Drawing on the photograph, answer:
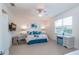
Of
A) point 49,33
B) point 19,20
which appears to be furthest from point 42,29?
Answer: point 19,20

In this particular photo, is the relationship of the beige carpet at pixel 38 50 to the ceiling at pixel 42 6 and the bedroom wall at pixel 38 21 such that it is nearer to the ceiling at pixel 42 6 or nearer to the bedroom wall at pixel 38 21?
the ceiling at pixel 42 6

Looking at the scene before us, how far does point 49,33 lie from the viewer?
8.87 meters

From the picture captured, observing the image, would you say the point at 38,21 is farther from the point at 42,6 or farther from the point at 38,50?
the point at 38,50

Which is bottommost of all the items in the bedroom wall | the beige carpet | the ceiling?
the beige carpet

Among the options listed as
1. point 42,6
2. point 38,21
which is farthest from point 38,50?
point 38,21

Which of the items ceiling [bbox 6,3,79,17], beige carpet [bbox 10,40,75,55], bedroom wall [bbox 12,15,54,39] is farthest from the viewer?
bedroom wall [bbox 12,15,54,39]

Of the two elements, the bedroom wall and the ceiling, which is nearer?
the ceiling

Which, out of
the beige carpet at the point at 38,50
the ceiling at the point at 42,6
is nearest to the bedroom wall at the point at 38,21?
the ceiling at the point at 42,6

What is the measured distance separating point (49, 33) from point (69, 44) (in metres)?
4.13

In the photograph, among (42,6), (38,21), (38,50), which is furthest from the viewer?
(38,21)

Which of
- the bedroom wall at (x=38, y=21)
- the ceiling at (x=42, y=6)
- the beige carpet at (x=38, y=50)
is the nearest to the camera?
the beige carpet at (x=38, y=50)

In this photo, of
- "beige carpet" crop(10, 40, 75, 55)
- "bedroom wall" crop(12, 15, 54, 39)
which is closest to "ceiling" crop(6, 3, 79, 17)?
"beige carpet" crop(10, 40, 75, 55)

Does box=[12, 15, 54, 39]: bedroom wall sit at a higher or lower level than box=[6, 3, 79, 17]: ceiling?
lower

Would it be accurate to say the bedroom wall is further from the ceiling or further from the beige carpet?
the beige carpet
